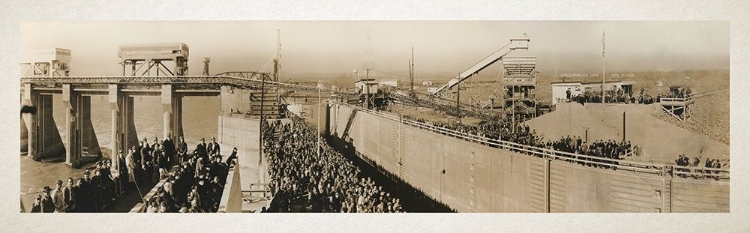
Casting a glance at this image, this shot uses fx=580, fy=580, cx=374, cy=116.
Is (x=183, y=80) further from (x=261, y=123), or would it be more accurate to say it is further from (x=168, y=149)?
(x=261, y=123)

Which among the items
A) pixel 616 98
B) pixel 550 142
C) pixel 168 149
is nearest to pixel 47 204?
pixel 168 149

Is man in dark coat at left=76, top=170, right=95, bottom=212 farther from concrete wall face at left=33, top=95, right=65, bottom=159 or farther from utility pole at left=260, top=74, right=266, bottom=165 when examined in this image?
utility pole at left=260, top=74, right=266, bottom=165

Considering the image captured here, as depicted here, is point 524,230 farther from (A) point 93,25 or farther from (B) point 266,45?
(A) point 93,25

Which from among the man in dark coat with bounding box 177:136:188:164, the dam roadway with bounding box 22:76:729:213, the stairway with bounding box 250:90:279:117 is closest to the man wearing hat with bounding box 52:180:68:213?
the dam roadway with bounding box 22:76:729:213

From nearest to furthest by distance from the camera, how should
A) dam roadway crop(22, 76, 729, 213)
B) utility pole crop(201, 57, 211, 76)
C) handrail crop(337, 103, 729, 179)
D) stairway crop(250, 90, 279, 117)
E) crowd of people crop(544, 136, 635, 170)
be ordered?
handrail crop(337, 103, 729, 179)
dam roadway crop(22, 76, 729, 213)
crowd of people crop(544, 136, 635, 170)
utility pole crop(201, 57, 211, 76)
stairway crop(250, 90, 279, 117)

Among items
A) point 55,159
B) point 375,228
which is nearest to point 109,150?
point 55,159
